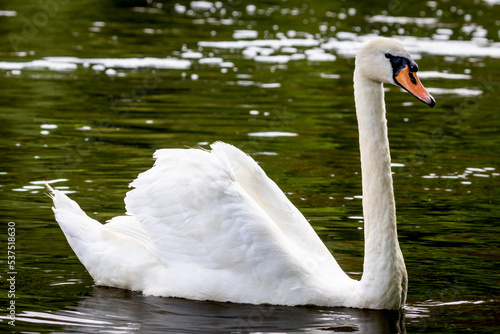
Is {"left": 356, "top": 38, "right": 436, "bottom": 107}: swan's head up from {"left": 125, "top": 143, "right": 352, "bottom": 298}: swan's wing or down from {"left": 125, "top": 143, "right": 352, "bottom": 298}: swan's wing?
up

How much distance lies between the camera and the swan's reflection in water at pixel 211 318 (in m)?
7.69

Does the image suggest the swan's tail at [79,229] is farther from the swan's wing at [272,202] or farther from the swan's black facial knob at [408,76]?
the swan's black facial knob at [408,76]

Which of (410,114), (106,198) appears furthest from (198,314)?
(410,114)

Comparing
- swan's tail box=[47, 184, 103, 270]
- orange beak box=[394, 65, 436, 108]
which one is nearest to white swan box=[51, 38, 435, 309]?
orange beak box=[394, 65, 436, 108]

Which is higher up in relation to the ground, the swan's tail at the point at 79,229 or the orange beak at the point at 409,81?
the orange beak at the point at 409,81

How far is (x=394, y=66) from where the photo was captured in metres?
8.08

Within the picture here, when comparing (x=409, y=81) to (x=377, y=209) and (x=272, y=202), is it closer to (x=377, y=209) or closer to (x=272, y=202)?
(x=377, y=209)

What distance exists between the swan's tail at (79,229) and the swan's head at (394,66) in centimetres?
273

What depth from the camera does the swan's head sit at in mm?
8039

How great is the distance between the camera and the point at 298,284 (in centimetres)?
820

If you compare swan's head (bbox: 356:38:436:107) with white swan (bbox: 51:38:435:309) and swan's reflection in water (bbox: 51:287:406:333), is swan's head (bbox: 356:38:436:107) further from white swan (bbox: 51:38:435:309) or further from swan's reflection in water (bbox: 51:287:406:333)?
swan's reflection in water (bbox: 51:287:406:333)

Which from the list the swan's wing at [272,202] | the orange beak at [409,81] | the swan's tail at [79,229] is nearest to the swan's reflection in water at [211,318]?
the swan's tail at [79,229]

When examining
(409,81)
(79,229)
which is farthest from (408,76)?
(79,229)

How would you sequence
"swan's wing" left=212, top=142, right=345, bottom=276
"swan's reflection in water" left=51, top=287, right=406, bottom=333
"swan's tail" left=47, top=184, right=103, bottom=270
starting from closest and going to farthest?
1. "swan's reflection in water" left=51, top=287, right=406, bottom=333
2. "swan's wing" left=212, top=142, right=345, bottom=276
3. "swan's tail" left=47, top=184, right=103, bottom=270
